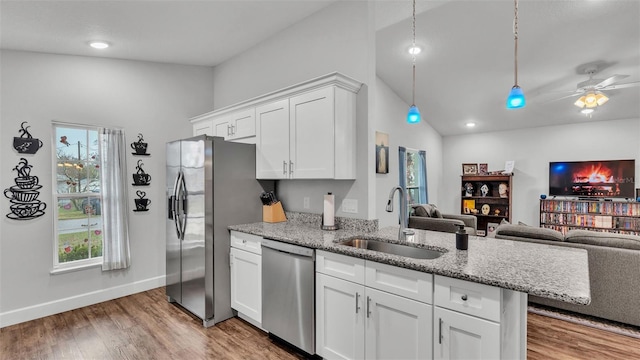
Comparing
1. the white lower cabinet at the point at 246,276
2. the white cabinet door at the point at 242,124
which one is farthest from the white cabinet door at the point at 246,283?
the white cabinet door at the point at 242,124

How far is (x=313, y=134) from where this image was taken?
2600 mm

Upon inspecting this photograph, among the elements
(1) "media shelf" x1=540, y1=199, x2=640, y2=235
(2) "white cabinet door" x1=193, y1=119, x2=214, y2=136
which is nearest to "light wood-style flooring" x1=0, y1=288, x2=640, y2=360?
(2) "white cabinet door" x1=193, y1=119, x2=214, y2=136

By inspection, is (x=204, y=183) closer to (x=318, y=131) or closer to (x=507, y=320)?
(x=318, y=131)

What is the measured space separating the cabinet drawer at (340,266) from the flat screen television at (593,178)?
6266 mm

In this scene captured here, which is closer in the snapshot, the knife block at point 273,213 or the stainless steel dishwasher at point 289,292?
the stainless steel dishwasher at point 289,292

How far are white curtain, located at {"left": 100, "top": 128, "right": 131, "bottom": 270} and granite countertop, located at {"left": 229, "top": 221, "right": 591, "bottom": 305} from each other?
75.1 inches

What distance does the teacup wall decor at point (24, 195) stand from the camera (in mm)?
2863

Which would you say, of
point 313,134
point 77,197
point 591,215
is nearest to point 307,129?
point 313,134

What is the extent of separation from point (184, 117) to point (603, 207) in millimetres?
7378

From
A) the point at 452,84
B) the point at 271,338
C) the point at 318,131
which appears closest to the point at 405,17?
the point at 452,84

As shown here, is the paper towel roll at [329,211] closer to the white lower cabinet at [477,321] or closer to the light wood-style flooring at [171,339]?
the light wood-style flooring at [171,339]

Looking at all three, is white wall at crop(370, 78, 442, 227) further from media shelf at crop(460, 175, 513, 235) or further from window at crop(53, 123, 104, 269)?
window at crop(53, 123, 104, 269)

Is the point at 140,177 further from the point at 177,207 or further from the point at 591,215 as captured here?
the point at 591,215

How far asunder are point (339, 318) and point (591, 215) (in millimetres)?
6284
